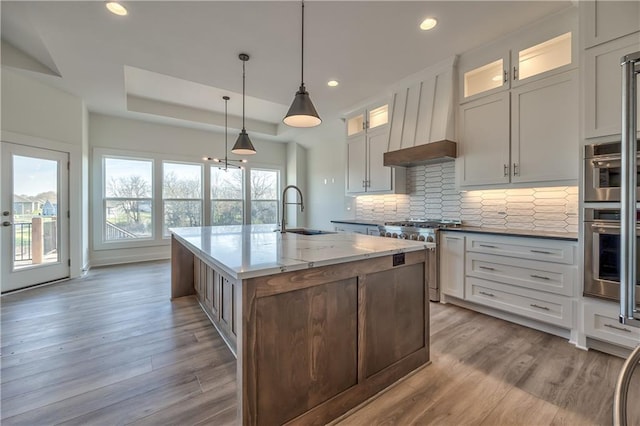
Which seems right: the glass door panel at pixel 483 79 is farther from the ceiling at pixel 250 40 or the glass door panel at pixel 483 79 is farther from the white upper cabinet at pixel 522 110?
the ceiling at pixel 250 40

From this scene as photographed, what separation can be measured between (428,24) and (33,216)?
5486 millimetres

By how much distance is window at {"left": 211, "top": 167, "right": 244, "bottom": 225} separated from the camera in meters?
6.50

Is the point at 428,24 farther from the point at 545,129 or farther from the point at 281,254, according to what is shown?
the point at 281,254

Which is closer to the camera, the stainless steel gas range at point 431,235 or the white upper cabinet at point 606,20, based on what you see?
the white upper cabinet at point 606,20

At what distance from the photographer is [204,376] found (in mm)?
1946

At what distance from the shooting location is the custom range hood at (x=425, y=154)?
332cm

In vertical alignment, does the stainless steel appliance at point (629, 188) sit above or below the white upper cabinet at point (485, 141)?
below

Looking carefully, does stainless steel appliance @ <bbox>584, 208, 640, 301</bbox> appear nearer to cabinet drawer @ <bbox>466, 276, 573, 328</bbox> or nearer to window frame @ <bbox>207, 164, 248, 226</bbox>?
cabinet drawer @ <bbox>466, 276, 573, 328</bbox>

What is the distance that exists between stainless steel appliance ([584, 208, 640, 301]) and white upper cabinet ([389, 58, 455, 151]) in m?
1.63

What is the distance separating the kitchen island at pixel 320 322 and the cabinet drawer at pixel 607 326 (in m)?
1.35

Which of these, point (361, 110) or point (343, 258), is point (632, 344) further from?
point (361, 110)

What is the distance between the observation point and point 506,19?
2637 millimetres

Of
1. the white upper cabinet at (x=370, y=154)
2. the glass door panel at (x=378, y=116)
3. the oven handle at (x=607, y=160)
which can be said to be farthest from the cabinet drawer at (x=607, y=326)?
the glass door panel at (x=378, y=116)

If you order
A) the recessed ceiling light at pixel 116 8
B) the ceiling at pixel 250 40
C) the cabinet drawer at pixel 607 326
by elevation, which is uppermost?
the ceiling at pixel 250 40
